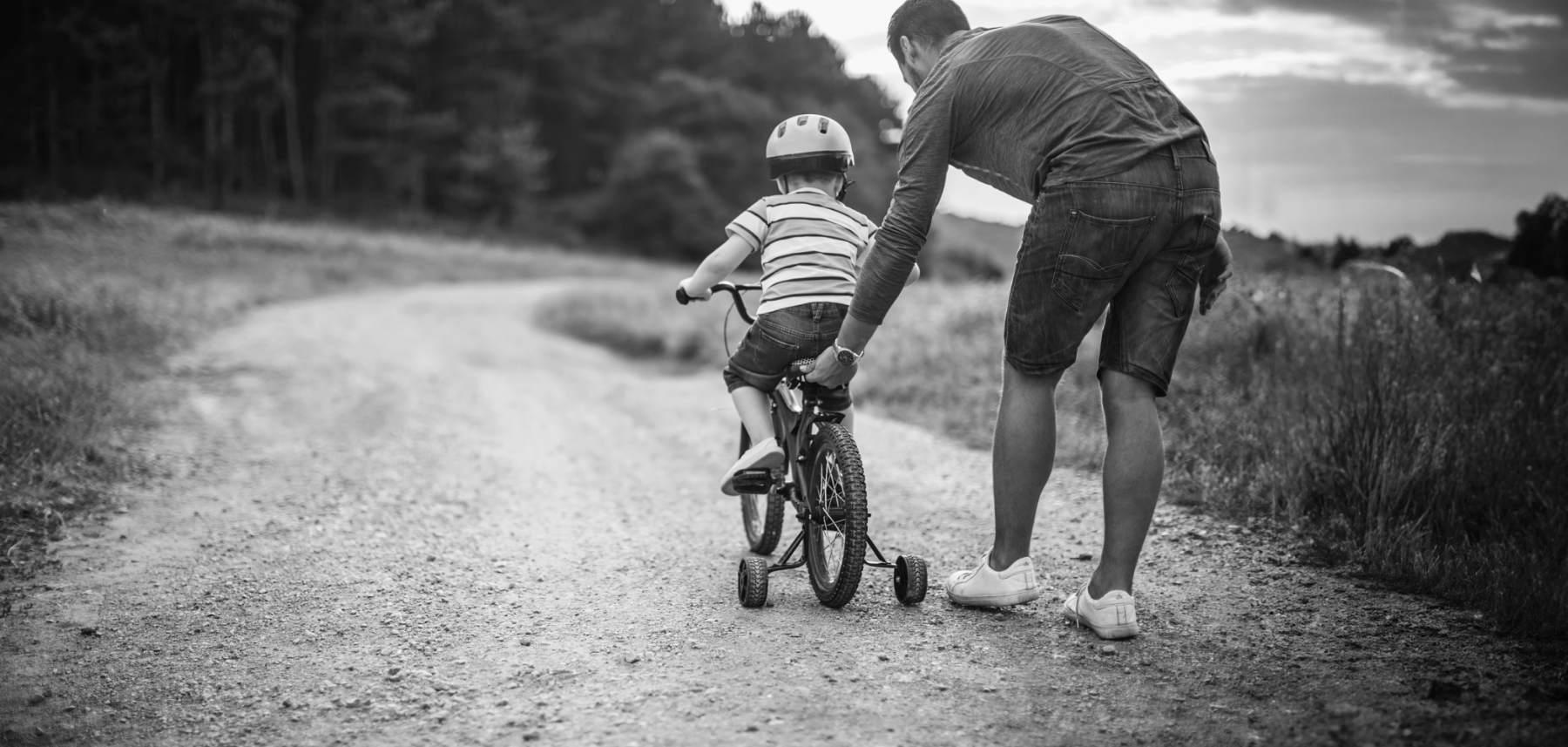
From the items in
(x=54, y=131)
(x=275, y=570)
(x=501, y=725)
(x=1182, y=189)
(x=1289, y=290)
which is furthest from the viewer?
(x=54, y=131)

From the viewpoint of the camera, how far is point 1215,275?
3334 mm

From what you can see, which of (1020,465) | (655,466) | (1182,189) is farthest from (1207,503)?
(655,466)

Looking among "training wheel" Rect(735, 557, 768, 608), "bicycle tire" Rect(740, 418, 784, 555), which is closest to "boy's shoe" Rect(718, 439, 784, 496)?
"bicycle tire" Rect(740, 418, 784, 555)

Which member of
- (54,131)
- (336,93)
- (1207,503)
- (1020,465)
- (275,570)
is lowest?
(275,570)

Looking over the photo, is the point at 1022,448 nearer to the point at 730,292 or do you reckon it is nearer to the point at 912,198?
the point at 912,198

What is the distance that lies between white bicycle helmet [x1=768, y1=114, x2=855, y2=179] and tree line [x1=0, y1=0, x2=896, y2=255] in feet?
90.7

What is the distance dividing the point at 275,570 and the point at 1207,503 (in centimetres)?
415

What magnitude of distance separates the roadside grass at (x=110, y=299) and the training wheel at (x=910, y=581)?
3502 millimetres

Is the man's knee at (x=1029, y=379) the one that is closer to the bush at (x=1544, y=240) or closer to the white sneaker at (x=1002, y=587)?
the white sneaker at (x=1002, y=587)

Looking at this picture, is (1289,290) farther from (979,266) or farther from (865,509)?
(979,266)

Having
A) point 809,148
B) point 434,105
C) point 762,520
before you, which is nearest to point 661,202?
point 434,105

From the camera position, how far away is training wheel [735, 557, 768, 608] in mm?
3410

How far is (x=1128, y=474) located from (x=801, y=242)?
1.38 metres

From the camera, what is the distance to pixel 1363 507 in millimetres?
4035
